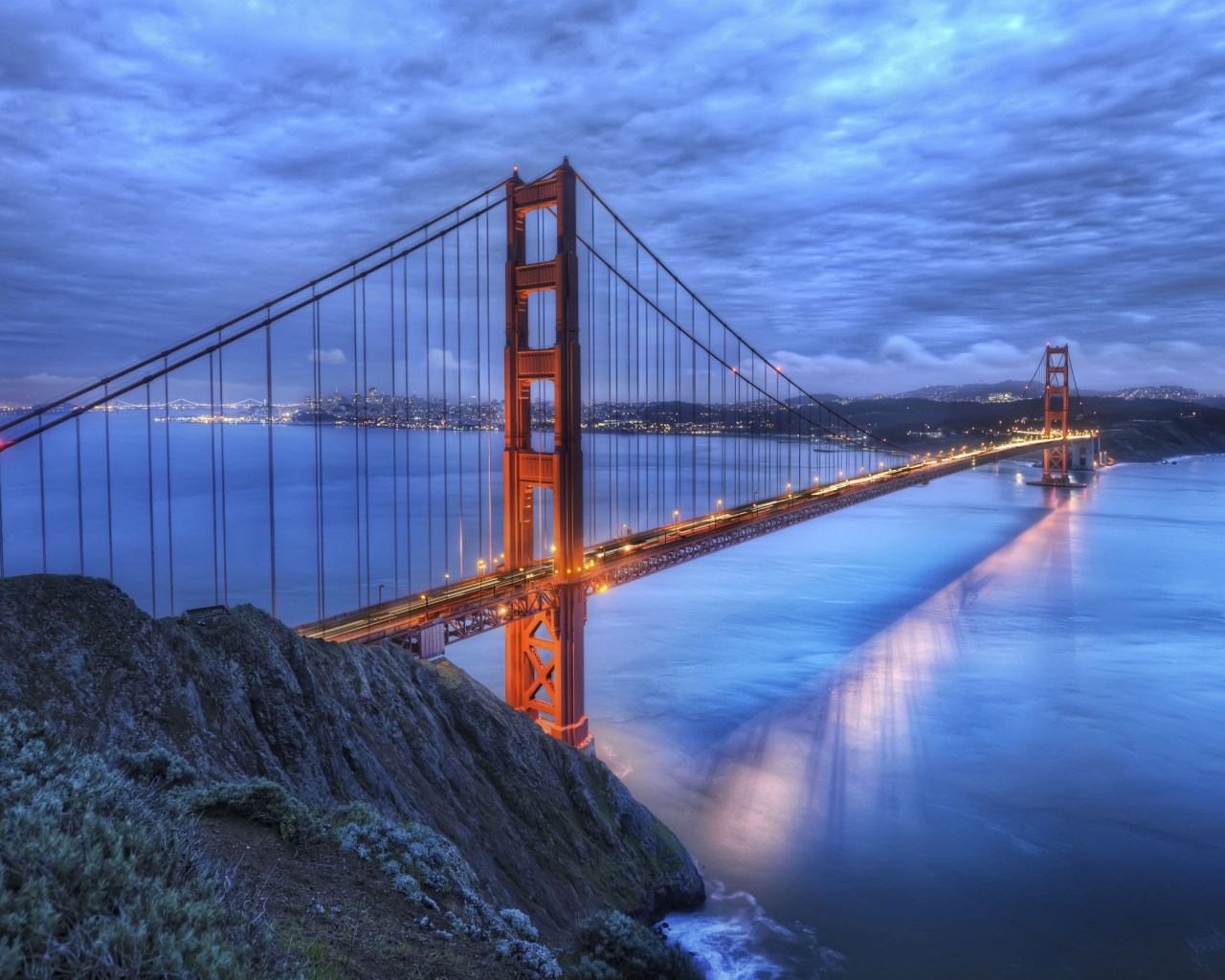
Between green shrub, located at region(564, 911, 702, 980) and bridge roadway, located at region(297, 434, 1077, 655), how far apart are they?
6185 millimetres

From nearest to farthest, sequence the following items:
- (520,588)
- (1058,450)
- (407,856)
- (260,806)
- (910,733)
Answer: (260,806) → (407,856) → (520,588) → (910,733) → (1058,450)

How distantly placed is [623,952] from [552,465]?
37.4ft

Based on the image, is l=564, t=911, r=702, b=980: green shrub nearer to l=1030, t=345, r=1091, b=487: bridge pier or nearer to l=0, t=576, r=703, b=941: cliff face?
l=0, t=576, r=703, b=941: cliff face

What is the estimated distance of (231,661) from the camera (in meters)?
9.20

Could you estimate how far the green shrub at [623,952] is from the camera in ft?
28.0

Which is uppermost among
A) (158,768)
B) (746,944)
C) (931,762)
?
(158,768)

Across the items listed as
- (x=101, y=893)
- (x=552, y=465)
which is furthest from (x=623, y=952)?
(x=552, y=465)

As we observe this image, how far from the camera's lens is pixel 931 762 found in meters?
18.8

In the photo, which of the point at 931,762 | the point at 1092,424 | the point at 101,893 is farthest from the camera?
the point at 1092,424

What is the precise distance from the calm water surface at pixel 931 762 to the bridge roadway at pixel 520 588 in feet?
14.5

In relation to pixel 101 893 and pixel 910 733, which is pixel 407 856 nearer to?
pixel 101 893

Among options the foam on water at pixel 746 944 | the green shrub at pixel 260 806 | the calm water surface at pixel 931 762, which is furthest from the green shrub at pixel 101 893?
the calm water surface at pixel 931 762

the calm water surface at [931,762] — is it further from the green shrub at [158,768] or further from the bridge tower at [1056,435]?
the bridge tower at [1056,435]

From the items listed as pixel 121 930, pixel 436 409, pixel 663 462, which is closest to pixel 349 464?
pixel 436 409
